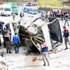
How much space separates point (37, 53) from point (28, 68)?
4.12m

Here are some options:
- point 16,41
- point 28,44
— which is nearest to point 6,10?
point 28,44

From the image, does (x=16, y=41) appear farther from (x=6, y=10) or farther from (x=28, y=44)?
(x=6, y=10)

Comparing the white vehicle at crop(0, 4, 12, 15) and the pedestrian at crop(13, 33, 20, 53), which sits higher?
the pedestrian at crop(13, 33, 20, 53)

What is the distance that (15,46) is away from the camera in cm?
2272

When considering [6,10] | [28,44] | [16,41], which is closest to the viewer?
[16,41]

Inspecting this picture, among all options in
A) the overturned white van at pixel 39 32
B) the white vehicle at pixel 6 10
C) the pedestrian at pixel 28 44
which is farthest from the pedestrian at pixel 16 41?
the white vehicle at pixel 6 10

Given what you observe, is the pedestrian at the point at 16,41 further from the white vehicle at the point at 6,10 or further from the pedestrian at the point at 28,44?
the white vehicle at the point at 6,10

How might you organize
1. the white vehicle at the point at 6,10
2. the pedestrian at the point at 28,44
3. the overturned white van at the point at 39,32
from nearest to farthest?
the overturned white van at the point at 39,32
the pedestrian at the point at 28,44
the white vehicle at the point at 6,10

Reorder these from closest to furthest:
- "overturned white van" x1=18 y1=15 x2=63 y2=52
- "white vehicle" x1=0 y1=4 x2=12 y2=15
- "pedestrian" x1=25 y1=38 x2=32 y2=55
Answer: "overturned white van" x1=18 y1=15 x2=63 y2=52
"pedestrian" x1=25 y1=38 x2=32 y2=55
"white vehicle" x1=0 y1=4 x2=12 y2=15

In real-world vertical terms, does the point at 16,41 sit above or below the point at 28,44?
above

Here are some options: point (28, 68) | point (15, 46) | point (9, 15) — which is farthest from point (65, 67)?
point (9, 15)

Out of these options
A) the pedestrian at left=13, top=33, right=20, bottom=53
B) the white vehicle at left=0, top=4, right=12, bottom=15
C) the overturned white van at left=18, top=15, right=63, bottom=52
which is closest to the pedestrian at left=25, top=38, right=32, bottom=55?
the overturned white van at left=18, top=15, right=63, bottom=52

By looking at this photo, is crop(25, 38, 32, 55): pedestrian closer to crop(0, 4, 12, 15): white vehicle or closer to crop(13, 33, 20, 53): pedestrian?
crop(13, 33, 20, 53): pedestrian

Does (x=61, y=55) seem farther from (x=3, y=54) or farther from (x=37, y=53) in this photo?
(x=3, y=54)
